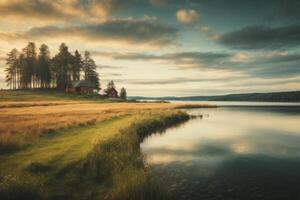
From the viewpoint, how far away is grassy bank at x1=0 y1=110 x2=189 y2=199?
10188 mm

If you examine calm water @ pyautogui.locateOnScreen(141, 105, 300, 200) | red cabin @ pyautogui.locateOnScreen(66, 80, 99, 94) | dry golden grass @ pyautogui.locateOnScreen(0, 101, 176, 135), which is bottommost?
calm water @ pyautogui.locateOnScreen(141, 105, 300, 200)

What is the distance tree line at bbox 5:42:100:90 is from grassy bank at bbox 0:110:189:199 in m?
101

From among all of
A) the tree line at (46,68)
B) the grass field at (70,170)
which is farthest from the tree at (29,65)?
the grass field at (70,170)

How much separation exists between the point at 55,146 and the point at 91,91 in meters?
101

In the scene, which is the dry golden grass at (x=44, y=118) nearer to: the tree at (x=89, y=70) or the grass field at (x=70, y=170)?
the grass field at (x=70, y=170)

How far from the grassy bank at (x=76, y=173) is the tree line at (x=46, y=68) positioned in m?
101

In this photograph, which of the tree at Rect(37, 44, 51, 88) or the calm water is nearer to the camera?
the calm water

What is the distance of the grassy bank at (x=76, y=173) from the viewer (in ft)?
33.4

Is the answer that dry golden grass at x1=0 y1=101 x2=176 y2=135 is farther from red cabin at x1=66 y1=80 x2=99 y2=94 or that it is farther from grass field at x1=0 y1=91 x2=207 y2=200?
red cabin at x1=66 y1=80 x2=99 y2=94

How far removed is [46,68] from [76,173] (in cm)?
11231

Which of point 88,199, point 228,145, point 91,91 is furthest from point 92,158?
point 91,91

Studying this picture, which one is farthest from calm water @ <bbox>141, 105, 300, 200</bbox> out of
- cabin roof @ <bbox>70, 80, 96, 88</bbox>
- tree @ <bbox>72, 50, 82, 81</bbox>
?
tree @ <bbox>72, 50, 82, 81</bbox>

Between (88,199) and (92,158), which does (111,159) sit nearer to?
(92,158)

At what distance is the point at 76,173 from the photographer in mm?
12930
